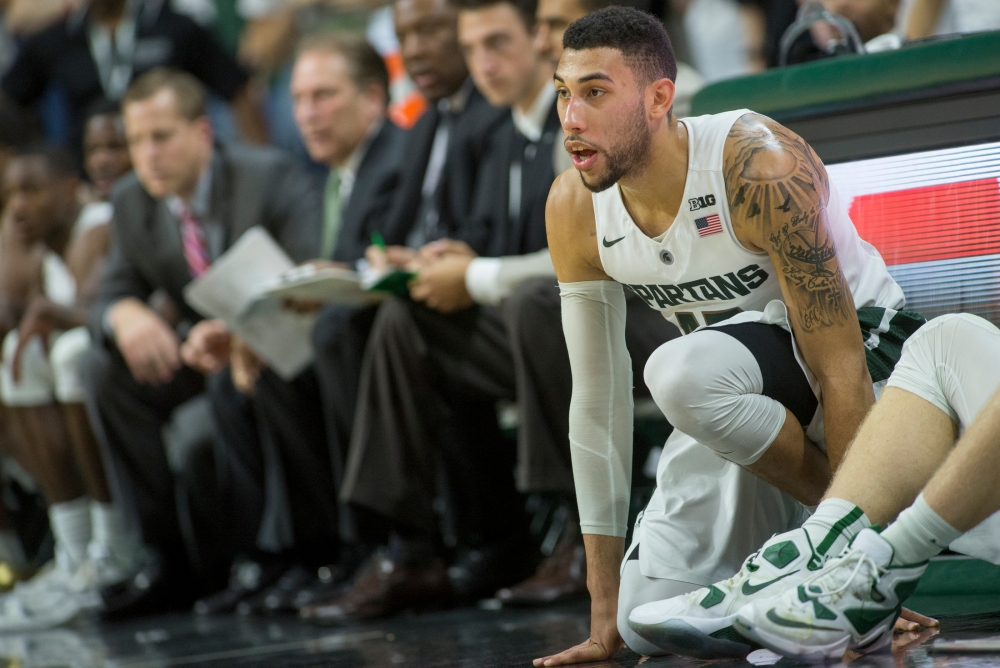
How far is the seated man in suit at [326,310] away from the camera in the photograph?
12.3ft

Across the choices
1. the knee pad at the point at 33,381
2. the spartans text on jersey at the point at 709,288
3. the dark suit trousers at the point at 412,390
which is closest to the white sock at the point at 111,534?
the knee pad at the point at 33,381

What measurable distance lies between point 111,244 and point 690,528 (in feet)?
10.1

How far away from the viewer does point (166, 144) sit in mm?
4184

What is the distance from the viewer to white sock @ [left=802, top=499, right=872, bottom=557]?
65.5 inches

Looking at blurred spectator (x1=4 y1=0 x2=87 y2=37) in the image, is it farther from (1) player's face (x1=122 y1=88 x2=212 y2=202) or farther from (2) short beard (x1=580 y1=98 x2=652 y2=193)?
(2) short beard (x1=580 y1=98 x2=652 y2=193)

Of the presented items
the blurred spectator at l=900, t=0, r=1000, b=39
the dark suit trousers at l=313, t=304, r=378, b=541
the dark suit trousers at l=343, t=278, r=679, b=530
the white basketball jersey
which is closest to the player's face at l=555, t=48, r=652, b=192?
the white basketball jersey

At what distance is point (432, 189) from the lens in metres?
3.69

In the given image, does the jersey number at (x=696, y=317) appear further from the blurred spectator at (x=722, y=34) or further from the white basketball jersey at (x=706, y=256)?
the blurred spectator at (x=722, y=34)

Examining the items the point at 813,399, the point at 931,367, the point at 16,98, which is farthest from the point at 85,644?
the point at 16,98

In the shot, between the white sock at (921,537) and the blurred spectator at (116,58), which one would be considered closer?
the white sock at (921,537)

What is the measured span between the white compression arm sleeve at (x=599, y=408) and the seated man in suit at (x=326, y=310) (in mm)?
1497

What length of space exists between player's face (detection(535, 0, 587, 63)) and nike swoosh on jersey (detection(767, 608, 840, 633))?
1906 mm

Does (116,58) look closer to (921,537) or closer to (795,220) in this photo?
(795,220)

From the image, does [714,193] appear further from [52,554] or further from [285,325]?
[52,554]
